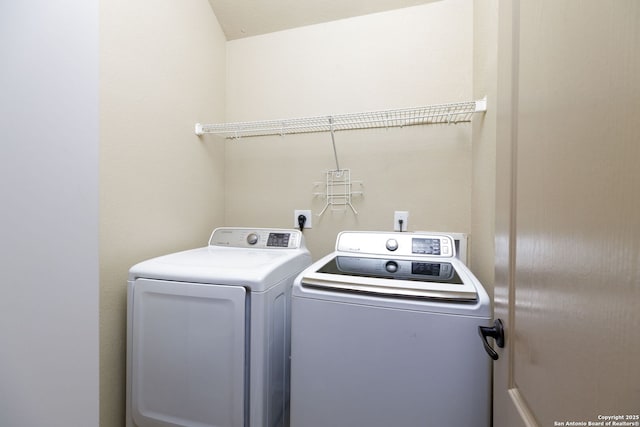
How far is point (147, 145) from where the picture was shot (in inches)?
53.8

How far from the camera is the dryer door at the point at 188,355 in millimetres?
1027

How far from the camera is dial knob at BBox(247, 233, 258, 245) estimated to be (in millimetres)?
1639

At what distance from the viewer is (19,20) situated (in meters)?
1.18

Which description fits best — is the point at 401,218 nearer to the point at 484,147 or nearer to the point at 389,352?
the point at 484,147

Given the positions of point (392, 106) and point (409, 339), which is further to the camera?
point (392, 106)

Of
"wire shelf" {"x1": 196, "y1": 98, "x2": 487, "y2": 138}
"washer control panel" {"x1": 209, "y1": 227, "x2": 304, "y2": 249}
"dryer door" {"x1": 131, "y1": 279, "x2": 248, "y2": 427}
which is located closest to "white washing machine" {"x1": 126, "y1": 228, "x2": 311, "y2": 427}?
"dryer door" {"x1": 131, "y1": 279, "x2": 248, "y2": 427}

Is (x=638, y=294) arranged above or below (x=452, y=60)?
below

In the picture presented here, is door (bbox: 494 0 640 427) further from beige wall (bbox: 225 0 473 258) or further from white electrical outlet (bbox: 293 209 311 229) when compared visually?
white electrical outlet (bbox: 293 209 311 229)

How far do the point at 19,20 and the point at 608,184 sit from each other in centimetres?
213

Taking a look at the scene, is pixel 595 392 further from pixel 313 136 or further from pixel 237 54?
pixel 237 54

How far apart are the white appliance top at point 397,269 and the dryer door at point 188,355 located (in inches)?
14.5

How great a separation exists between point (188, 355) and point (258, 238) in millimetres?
729

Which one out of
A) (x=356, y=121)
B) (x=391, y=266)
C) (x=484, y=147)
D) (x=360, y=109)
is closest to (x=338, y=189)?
(x=356, y=121)

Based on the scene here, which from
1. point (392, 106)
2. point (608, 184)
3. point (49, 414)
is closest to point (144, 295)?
point (49, 414)
